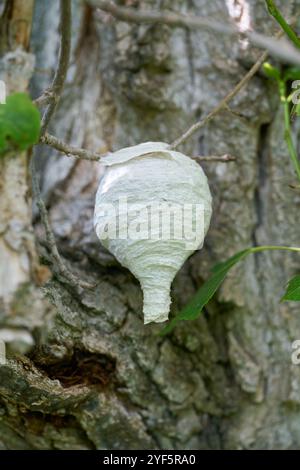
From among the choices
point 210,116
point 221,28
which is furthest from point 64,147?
point 221,28

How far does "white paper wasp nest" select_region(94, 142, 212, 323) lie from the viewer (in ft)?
2.94

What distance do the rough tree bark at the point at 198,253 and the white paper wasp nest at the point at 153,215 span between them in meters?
0.19

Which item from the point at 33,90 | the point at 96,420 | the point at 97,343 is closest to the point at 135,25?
the point at 33,90

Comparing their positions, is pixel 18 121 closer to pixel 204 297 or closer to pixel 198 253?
pixel 204 297

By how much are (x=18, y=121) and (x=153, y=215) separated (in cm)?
33

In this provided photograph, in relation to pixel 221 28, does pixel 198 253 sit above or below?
below

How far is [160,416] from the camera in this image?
1.15 meters

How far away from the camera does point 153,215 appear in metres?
0.90

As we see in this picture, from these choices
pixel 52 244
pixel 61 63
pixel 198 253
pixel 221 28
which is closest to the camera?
pixel 221 28

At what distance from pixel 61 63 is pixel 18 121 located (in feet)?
0.74

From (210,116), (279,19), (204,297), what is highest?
(279,19)

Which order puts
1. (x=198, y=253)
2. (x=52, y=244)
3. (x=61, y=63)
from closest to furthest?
1. (x=61, y=63)
2. (x=52, y=244)
3. (x=198, y=253)

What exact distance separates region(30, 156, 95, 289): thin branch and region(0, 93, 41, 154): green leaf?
0.92ft

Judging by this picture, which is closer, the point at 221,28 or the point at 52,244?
the point at 221,28
